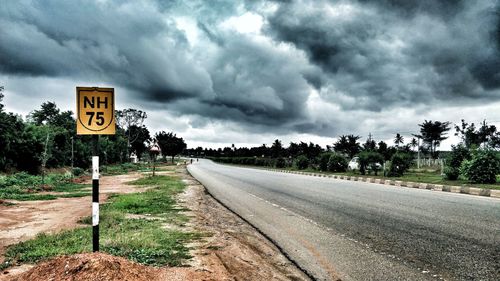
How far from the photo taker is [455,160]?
2662 cm

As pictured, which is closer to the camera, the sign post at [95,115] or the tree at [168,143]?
the sign post at [95,115]

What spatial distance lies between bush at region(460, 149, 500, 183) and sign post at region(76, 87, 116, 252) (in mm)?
22693

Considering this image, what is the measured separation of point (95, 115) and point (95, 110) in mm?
69

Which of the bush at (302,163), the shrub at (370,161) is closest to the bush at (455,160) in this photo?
the shrub at (370,161)

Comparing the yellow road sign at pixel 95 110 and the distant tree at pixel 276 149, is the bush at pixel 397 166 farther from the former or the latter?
the distant tree at pixel 276 149

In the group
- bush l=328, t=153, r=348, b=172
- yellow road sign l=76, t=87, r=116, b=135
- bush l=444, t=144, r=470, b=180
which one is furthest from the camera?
bush l=328, t=153, r=348, b=172

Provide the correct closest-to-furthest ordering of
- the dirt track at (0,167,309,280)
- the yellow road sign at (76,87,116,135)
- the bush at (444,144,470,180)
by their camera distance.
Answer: the dirt track at (0,167,309,280) → the yellow road sign at (76,87,116,135) → the bush at (444,144,470,180)

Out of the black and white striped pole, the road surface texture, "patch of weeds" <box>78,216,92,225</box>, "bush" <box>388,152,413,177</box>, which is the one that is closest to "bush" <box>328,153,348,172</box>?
"bush" <box>388,152,413,177</box>

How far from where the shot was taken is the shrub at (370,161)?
35.6m

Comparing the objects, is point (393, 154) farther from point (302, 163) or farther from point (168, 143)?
point (168, 143)

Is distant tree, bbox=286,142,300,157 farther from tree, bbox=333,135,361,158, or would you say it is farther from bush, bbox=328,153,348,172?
bush, bbox=328,153,348,172

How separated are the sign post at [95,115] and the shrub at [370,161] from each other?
32446 mm

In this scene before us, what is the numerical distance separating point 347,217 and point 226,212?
383 cm

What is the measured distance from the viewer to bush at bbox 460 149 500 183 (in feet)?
73.2
